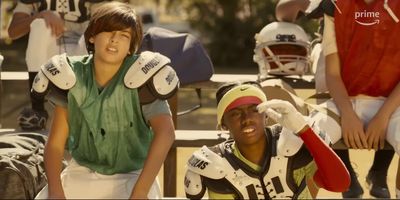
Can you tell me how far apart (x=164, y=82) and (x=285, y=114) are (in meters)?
0.57

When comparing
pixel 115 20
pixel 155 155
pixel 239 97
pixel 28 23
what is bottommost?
pixel 28 23

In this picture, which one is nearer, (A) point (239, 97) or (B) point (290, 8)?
(A) point (239, 97)

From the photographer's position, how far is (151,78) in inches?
181

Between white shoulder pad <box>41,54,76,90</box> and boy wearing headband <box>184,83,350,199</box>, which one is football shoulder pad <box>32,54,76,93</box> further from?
boy wearing headband <box>184,83,350,199</box>

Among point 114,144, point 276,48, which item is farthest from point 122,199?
point 276,48

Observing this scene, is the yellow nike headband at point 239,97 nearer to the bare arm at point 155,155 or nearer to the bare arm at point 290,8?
the bare arm at point 155,155

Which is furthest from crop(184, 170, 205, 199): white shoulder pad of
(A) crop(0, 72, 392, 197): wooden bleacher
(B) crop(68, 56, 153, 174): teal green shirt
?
(A) crop(0, 72, 392, 197): wooden bleacher

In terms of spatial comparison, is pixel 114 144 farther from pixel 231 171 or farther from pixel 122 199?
pixel 231 171

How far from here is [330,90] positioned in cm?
557

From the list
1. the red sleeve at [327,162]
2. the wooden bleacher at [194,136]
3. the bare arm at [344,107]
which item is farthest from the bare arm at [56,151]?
the bare arm at [344,107]

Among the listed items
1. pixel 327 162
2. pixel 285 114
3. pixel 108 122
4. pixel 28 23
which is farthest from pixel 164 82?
pixel 28 23

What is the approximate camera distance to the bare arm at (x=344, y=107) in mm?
5387

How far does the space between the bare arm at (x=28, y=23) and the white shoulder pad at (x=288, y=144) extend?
2.20 m

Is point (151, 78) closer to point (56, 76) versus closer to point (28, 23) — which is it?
point (56, 76)
